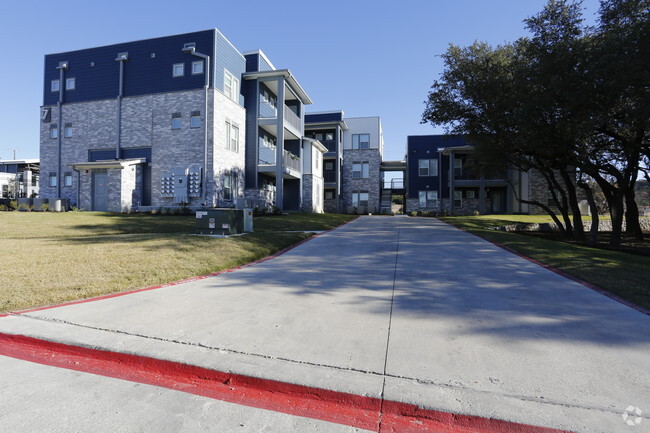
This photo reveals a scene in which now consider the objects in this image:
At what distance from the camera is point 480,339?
363 cm

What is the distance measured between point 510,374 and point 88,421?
10.6 ft

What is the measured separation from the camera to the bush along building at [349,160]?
38.9 meters

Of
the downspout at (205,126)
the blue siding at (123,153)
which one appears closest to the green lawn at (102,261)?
the downspout at (205,126)

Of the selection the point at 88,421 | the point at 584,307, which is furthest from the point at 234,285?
the point at 584,307

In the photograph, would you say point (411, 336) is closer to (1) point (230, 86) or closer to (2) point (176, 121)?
(2) point (176, 121)

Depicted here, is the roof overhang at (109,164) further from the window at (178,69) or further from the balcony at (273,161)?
the balcony at (273,161)

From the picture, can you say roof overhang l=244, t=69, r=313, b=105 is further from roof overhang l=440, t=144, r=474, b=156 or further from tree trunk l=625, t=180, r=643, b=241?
tree trunk l=625, t=180, r=643, b=241

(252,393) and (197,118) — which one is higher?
(197,118)

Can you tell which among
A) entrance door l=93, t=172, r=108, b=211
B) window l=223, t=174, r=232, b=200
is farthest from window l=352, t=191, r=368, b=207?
entrance door l=93, t=172, r=108, b=211

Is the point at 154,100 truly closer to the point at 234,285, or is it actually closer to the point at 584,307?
the point at 234,285

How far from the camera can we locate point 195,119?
2162 centimetres

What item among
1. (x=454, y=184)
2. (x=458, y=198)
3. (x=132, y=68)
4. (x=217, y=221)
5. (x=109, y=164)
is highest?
(x=132, y=68)

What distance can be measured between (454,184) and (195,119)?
2466 centimetres

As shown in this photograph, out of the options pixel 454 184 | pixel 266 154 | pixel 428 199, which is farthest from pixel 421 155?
pixel 266 154
